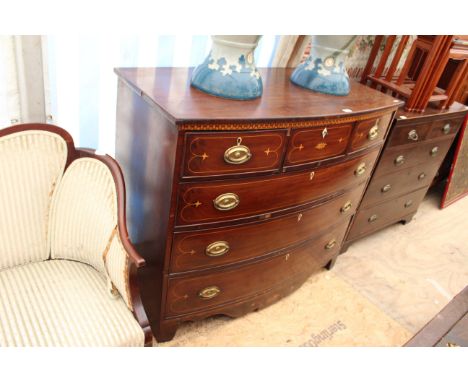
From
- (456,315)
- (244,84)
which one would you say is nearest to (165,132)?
(244,84)

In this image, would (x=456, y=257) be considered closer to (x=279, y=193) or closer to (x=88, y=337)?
(x=279, y=193)

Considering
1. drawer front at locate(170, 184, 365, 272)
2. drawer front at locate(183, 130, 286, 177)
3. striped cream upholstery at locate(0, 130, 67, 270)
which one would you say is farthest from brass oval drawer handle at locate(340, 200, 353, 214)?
striped cream upholstery at locate(0, 130, 67, 270)

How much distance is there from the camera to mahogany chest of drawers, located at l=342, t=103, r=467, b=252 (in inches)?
83.8

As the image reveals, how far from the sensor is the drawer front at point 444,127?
7.61 ft

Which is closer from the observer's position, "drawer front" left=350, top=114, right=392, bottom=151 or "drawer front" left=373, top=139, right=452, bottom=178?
"drawer front" left=350, top=114, right=392, bottom=151

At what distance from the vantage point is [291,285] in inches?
79.2

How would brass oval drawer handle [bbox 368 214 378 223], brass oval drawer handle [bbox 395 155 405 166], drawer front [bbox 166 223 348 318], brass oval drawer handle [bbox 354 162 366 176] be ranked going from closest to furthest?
1. drawer front [bbox 166 223 348 318]
2. brass oval drawer handle [bbox 354 162 366 176]
3. brass oval drawer handle [bbox 395 155 405 166]
4. brass oval drawer handle [bbox 368 214 378 223]

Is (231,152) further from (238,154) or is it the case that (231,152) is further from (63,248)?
(63,248)

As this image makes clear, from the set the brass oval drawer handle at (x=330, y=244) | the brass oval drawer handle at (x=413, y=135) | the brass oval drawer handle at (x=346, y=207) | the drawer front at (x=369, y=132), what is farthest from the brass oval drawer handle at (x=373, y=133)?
the brass oval drawer handle at (x=330, y=244)

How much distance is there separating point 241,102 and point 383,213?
5.62 feet

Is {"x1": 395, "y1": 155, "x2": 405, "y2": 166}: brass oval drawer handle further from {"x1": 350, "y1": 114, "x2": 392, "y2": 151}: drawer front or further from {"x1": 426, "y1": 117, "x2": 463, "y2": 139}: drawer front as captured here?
{"x1": 350, "y1": 114, "x2": 392, "y2": 151}: drawer front

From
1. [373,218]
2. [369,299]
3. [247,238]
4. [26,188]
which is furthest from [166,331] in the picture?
[373,218]

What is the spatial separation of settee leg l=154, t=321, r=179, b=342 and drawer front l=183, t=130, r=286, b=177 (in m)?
0.77
